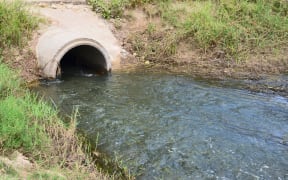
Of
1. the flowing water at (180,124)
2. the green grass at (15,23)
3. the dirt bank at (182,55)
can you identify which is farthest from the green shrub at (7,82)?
the dirt bank at (182,55)

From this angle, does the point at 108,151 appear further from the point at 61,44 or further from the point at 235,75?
the point at 235,75

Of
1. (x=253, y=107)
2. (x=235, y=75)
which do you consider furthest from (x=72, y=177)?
(x=235, y=75)

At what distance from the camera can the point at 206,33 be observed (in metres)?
10.0

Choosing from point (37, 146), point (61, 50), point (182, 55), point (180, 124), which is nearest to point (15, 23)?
point (61, 50)

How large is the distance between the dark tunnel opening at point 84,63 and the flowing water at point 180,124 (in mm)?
552

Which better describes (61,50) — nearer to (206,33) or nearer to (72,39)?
(72,39)

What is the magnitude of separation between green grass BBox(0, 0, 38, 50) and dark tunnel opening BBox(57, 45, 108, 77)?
3.61 ft

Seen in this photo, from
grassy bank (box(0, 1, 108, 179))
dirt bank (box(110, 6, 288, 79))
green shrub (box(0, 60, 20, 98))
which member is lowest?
grassy bank (box(0, 1, 108, 179))

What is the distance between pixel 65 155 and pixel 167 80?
400cm

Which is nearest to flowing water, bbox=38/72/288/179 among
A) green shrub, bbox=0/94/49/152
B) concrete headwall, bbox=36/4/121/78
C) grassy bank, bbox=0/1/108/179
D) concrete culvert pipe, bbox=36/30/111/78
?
concrete culvert pipe, bbox=36/30/111/78

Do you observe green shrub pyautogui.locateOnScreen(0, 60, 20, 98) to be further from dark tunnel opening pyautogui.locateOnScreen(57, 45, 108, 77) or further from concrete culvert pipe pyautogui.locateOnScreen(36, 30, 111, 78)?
dark tunnel opening pyautogui.locateOnScreen(57, 45, 108, 77)

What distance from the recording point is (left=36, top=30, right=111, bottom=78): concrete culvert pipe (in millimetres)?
8703

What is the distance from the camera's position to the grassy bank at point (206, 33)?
9.73 metres

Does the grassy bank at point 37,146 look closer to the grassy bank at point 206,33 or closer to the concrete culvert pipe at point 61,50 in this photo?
the concrete culvert pipe at point 61,50
